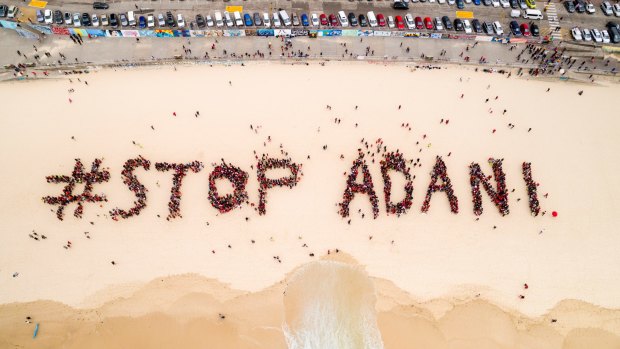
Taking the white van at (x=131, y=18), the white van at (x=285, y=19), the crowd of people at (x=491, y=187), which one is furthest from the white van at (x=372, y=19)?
the white van at (x=131, y=18)

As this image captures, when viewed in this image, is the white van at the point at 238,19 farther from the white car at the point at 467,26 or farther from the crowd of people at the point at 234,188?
the white car at the point at 467,26

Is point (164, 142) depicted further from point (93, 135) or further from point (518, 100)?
point (518, 100)

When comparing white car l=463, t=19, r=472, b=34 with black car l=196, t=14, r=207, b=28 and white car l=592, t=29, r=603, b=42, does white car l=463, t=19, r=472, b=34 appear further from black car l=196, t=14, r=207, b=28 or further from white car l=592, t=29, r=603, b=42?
black car l=196, t=14, r=207, b=28

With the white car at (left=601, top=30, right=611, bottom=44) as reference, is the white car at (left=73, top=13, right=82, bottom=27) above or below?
above

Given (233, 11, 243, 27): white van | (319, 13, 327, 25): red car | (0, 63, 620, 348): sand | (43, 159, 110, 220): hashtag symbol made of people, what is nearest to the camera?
(0, 63, 620, 348): sand

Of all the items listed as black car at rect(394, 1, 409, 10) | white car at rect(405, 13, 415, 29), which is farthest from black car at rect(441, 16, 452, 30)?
black car at rect(394, 1, 409, 10)

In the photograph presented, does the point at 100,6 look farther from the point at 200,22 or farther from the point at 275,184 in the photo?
the point at 275,184

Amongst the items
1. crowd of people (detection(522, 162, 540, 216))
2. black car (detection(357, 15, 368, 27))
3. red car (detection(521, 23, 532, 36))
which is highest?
black car (detection(357, 15, 368, 27))

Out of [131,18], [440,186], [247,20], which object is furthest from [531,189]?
[131,18]
